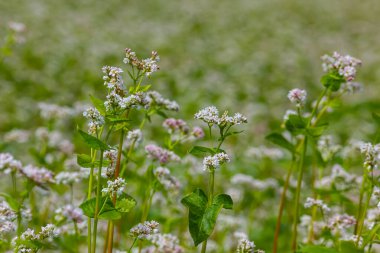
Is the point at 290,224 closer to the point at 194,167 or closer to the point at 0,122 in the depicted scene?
the point at 194,167

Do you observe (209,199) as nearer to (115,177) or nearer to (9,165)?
(115,177)

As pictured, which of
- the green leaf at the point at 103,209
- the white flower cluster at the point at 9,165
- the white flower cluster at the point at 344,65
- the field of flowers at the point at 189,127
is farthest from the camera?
the white flower cluster at the point at 9,165

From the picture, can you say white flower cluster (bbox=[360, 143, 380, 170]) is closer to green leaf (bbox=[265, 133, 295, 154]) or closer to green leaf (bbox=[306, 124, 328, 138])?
green leaf (bbox=[306, 124, 328, 138])

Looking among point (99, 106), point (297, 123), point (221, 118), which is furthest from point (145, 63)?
point (297, 123)

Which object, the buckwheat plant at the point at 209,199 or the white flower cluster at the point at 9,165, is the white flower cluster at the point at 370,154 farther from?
the white flower cluster at the point at 9,165

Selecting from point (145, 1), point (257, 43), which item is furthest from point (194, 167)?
point (145, 1)

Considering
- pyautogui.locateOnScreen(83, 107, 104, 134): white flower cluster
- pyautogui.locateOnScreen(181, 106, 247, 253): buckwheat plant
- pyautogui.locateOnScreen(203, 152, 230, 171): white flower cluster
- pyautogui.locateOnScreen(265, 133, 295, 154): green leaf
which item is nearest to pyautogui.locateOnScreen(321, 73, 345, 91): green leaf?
pyautogui.locateOnScreen(265, 133, 295, 154): green leaf

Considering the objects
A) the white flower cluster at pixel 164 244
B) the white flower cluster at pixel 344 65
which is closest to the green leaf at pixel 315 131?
the white flower cluster at pixel 344 65
